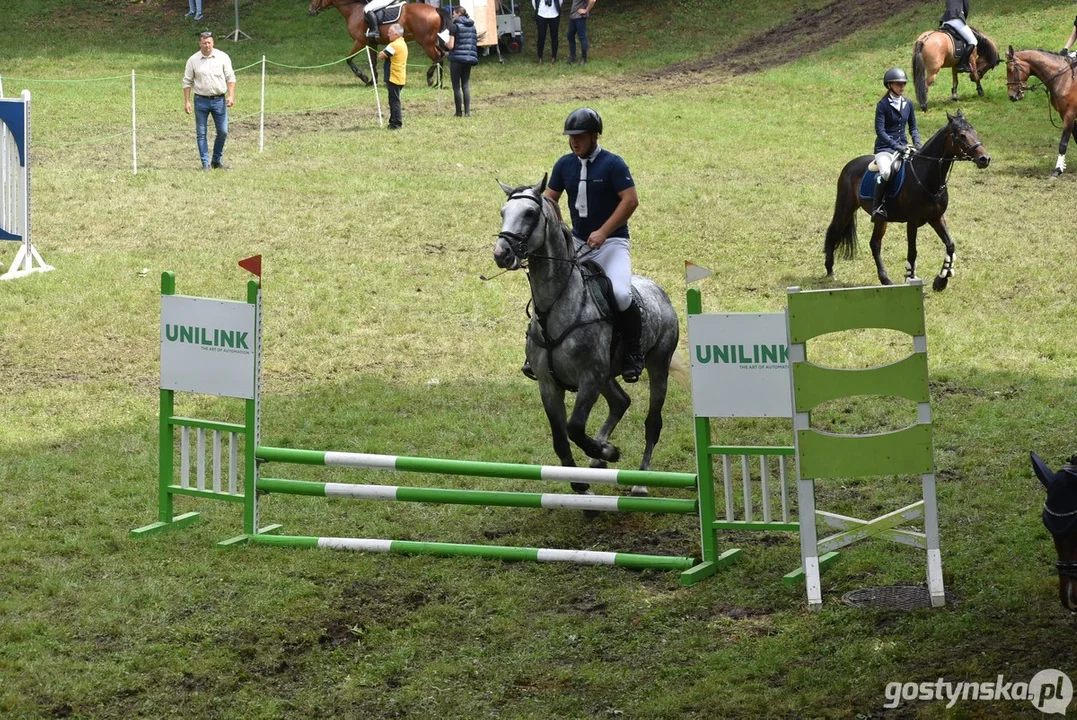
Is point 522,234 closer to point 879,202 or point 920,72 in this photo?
point 879,202

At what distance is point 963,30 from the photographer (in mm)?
27922

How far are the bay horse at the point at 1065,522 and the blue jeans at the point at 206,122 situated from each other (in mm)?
18206

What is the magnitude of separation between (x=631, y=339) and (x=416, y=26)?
72.6ft

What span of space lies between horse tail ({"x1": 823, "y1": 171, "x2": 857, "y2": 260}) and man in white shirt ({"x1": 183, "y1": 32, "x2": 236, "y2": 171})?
9644 mm

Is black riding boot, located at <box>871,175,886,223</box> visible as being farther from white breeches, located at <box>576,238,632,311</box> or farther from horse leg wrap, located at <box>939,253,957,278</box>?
white breeches, located at <box>576,238,632,311</box>

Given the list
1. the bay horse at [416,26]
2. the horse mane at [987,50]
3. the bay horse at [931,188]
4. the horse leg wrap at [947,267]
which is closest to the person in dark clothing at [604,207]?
the bay horse at [931,188]

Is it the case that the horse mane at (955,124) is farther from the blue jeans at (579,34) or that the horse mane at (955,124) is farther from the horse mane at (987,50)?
the blue jeans at (579,34)

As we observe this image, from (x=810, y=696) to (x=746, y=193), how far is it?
1567cm

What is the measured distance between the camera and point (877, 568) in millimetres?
8297

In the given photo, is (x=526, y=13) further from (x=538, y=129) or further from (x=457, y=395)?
(x=457, y=395)

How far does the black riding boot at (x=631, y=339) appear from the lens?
981 centimetres

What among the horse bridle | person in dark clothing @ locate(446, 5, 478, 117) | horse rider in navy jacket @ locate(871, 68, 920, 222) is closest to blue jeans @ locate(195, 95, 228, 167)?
Result: person in dark clothing @ locate(446, 5, 478, 117)

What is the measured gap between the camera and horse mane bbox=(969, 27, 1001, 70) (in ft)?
91.9

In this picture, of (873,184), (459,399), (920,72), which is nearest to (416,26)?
(920,72)
